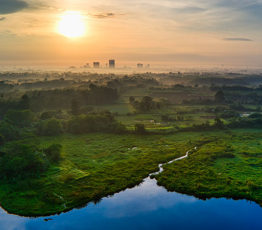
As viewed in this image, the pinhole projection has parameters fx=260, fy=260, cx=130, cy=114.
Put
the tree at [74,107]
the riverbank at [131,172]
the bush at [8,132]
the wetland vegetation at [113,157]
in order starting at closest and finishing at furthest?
the riverbank at [131,172] → the wetland vegetation at [113,157] → the bush at [8,132] → the tree at [74,107]

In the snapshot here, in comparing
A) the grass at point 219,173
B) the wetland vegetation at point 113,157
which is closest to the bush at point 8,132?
the wetland vegetation at point 113,157

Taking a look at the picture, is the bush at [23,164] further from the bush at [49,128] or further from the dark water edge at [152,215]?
the bush at [49,128]

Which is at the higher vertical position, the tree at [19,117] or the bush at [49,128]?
the tree at [19,117]

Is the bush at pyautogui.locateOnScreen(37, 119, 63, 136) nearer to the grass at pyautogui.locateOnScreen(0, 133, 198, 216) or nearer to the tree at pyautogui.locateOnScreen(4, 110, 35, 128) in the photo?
the grass at pyautogui.locateOnScreen(0, 133, 198, 216)

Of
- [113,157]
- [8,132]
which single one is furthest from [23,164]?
[8,132]

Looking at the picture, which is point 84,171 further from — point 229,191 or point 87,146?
point 229,191

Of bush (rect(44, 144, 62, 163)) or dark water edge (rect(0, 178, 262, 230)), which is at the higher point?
bush (rect(44, 144, 62, 163))

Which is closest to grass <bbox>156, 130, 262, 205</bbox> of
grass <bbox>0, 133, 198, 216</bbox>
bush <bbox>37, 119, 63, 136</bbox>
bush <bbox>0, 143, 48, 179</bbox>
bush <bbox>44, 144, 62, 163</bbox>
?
grass <bbox>0, 133, 198, 216</bbox>

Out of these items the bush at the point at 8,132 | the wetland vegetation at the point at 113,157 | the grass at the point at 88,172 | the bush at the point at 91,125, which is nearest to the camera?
the grass at the point at 88,172
